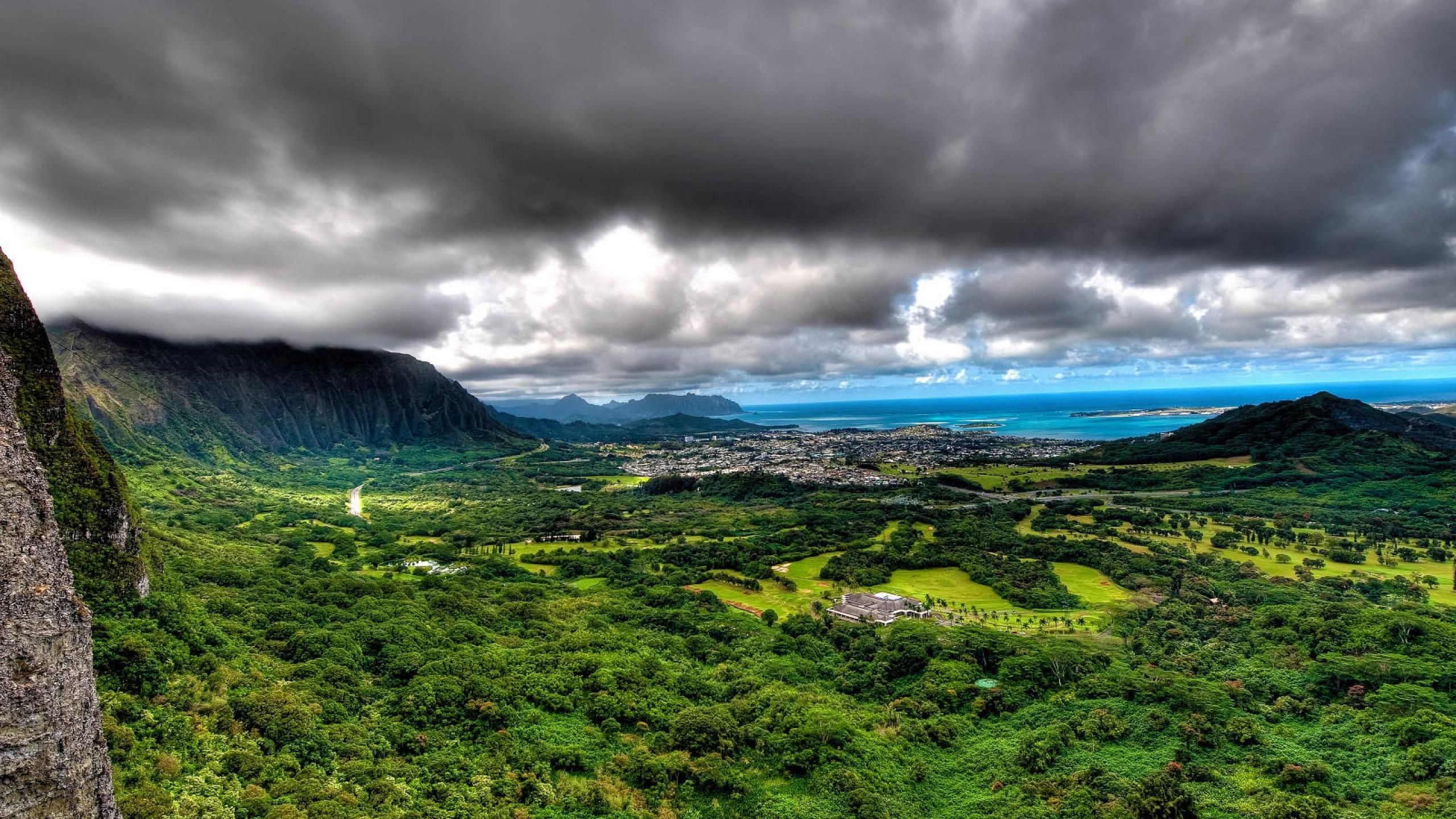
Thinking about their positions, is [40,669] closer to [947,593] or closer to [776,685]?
[776,685]

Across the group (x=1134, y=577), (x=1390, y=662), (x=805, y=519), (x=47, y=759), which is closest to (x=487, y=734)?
(x=47, y=759)

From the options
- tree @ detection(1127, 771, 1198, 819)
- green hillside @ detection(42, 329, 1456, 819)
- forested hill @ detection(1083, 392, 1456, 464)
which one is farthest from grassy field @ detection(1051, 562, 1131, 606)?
forested hill @ detection(1083, 392, 1456, 464)

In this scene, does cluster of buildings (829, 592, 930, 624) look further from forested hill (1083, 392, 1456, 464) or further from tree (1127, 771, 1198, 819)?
forested hill (1083, 392, 1456, 464)


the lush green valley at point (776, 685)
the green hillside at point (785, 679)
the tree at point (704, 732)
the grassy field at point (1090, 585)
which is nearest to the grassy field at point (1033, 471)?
the green hillside at point (785, 679)

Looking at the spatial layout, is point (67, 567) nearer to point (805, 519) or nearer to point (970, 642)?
point (970, 642)

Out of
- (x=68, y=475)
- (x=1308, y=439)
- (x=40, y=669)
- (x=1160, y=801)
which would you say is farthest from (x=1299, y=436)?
(x=68, y=475)

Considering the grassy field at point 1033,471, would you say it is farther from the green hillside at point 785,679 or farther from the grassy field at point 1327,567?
the green hillside at point 785,679
